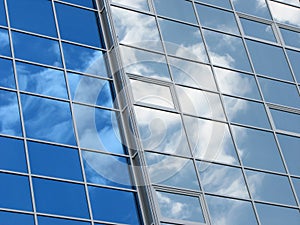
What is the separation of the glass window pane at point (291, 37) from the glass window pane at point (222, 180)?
19.9 feet

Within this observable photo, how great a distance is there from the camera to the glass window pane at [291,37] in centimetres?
2914

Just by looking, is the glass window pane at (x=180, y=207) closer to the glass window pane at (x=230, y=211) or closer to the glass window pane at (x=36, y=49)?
the glass window pane at (x=230, y=211)

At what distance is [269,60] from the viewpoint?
28.1 m

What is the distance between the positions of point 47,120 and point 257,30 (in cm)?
851

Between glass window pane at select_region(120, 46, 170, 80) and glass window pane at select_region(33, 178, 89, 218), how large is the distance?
13.5ft

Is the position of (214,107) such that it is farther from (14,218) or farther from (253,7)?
(14,218)

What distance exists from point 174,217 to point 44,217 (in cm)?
336

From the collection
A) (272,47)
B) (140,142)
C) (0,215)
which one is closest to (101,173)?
(140,142)

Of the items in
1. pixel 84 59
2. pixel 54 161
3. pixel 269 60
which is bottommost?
pixel 54 161

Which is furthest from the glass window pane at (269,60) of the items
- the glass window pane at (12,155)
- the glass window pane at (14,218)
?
the glass window pane at (14,218)

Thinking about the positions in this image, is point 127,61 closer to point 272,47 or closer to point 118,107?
point 118,107

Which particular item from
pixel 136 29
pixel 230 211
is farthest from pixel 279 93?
pixel 230 211

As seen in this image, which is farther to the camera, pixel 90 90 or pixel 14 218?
pixel 90 90

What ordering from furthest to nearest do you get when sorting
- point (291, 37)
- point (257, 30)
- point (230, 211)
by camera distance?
point (291, 37), point (257, 30), point (230, 211)
